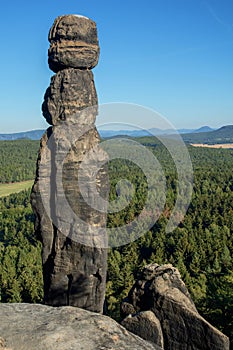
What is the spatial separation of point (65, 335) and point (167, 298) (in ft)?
12.4

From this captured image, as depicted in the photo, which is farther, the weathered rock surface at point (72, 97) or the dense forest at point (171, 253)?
the dense forest at point (171, 253)

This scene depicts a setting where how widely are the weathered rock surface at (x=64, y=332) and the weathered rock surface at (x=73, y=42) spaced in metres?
7.20

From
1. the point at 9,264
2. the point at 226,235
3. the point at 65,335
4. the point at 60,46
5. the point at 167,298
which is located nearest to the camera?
the point at 65,335

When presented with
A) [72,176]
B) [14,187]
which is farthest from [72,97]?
[14,187]

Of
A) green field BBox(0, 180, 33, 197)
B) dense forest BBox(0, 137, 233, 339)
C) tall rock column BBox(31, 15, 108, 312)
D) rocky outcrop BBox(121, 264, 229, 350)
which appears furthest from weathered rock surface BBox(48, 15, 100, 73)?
green field BBox(0, 180, 33, 197)

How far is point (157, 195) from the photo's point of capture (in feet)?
215

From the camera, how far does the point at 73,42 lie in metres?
11.0

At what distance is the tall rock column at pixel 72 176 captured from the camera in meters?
11.2

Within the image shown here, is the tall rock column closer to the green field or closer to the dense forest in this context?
the dense forest

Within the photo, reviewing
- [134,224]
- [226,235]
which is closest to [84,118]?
[226,235]

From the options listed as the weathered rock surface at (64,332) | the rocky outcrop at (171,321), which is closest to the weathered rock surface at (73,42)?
the rocky outcrop at (171,321)

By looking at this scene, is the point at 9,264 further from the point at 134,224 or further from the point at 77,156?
the point at 77,156

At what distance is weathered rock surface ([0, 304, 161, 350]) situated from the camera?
21.0 feet

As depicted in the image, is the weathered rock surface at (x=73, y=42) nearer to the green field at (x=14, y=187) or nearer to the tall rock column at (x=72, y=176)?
the tall rock column at (x=72, y=176)
